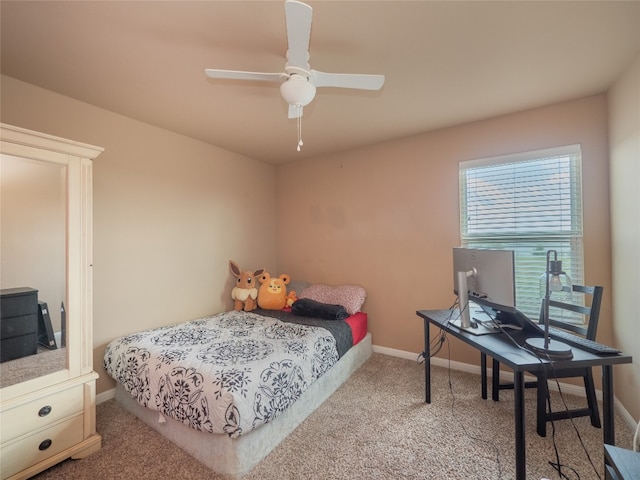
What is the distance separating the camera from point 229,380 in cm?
154

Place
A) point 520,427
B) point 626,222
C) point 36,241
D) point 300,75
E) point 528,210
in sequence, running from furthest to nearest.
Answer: point 528,210 < point 626,222 < point 36,241 < point 300,75 < point 520,427

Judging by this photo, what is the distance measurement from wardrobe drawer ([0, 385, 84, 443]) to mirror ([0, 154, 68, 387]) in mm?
148

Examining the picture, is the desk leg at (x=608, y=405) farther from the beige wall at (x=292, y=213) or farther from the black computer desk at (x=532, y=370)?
the beige wall at (x=292, y=213)

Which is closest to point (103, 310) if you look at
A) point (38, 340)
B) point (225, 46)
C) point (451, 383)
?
point (38, 340)

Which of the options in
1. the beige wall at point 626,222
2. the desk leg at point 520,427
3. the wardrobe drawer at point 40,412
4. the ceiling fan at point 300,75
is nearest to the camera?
the ceiling fan at point 300,75

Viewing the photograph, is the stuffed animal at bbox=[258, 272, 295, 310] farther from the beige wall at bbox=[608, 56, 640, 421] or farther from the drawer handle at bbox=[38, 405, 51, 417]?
the beige wall at bbox=[608, 56, 640, 421]

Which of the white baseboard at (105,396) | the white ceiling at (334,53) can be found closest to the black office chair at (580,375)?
the white ceiling at (334,53)

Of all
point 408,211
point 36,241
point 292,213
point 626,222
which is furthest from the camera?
point 292,213

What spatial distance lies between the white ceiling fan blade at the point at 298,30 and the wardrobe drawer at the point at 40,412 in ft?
7.37

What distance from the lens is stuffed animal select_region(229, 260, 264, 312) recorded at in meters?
3.22

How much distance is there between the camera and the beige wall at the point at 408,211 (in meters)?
2.20

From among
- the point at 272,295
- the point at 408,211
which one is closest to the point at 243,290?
the point at 272,295

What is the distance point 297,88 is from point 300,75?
7cm

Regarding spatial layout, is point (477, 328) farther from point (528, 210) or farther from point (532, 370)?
point (528, 210)
